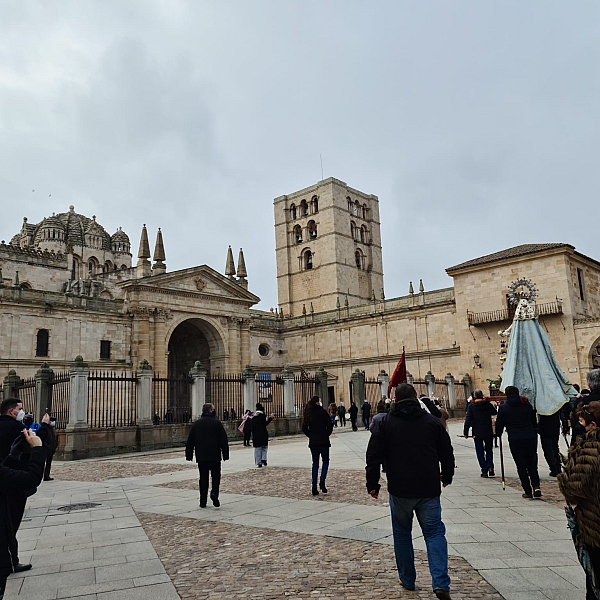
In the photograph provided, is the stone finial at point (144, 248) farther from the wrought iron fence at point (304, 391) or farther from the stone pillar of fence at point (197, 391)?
the stone pillar of fence at point (197, 391)

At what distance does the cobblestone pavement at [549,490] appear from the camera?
25.9 feet

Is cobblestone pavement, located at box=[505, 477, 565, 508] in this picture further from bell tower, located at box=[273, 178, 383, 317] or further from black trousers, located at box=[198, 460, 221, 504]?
bell tower, located at box=[273, 178, 383, 317]

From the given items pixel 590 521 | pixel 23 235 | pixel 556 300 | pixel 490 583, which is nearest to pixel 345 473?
pixel 490 583

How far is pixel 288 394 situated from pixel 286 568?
20.9 m

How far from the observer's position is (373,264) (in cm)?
6550

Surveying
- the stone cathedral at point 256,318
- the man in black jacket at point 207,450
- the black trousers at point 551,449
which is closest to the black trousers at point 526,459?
the black trousers at point 551,449

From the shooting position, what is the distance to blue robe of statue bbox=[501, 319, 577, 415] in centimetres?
1006

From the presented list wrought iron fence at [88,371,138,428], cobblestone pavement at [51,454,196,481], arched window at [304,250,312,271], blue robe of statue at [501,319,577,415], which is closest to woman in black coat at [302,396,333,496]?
blue robe of statue at [501,319,577,415]

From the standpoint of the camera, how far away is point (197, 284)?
4091cm

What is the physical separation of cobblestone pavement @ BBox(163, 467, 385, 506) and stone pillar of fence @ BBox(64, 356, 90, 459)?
8111mm

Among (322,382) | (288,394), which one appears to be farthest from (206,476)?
(322,382)

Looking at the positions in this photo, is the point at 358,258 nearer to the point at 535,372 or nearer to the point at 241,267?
the point at 241,267

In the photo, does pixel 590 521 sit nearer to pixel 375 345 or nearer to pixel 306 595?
pixel 306 595

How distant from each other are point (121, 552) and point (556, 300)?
3092 centimetres
